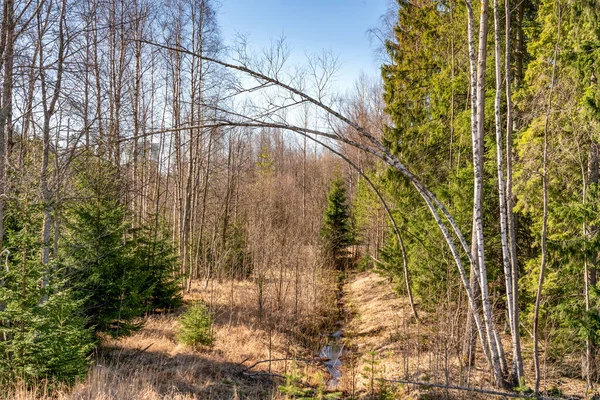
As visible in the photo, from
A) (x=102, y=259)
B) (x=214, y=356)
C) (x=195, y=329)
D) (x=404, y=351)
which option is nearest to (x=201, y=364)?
(x=214, y=356)

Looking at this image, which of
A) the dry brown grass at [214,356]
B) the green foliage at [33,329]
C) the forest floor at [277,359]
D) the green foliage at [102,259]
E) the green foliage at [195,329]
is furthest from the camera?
the green foliage at [195,329]

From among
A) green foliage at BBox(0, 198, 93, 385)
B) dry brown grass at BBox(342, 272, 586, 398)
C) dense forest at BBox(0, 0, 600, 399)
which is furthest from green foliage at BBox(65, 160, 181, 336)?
dry brown grass at BBox(342, 272, 586, 398)

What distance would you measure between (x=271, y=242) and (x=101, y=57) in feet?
25.3

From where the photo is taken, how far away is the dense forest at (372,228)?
163 inches

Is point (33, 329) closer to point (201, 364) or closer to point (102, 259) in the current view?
point (102, 259)

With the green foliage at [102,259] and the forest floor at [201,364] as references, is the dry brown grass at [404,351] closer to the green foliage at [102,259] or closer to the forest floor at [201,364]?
the forest floor at [201,364]

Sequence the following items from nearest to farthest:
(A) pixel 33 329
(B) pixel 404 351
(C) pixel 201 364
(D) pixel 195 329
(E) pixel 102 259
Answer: (A) pixel 33 329 → (B) pixel 404 351 → (E) pixel 102 259 → (C) pixel 201 364 → (D) pixel 195 329

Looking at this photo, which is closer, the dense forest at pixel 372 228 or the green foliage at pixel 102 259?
the dense forest at pixel 372 228

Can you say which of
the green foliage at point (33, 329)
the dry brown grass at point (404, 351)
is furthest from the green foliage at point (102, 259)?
the dry brown grass at point (404, 351)

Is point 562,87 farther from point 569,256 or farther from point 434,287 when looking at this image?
point 434,287

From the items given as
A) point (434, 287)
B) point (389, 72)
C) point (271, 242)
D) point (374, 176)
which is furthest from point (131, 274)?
point (389, 72)

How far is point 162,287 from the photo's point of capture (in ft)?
29.7

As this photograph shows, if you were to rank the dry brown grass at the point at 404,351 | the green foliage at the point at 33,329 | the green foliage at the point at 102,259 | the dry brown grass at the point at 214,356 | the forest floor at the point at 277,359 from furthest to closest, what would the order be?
the green foliage at the point at 102,259
the dry brown grass at the point at 404,351
the forest floor at the point at 277,359
the dry brown grass at the point at 214,356
the green foliage at the point at 33,329

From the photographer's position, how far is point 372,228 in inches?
330
